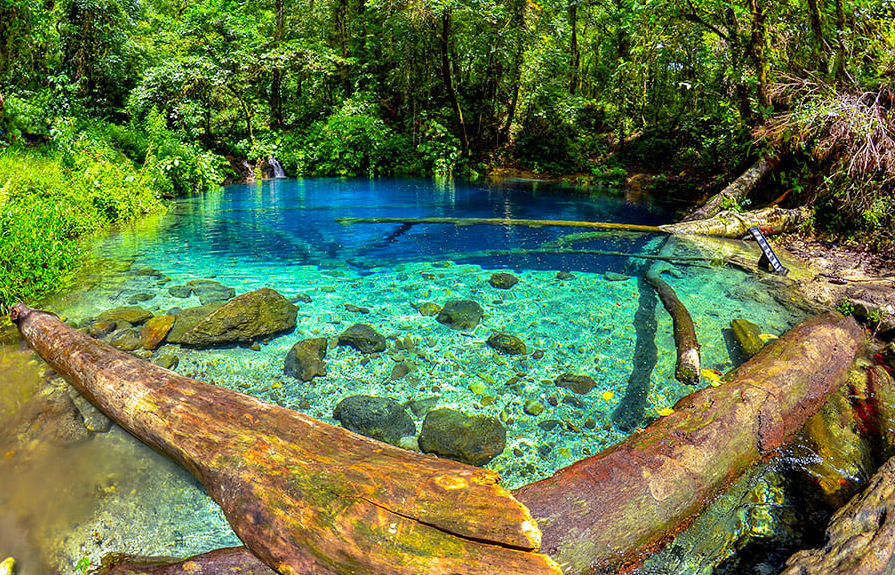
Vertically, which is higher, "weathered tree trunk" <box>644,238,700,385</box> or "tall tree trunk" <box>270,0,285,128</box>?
"tall tree trunk" <box>270,0,285,128</box>

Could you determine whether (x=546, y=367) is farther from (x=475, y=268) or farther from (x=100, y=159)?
(x=100, y=159)

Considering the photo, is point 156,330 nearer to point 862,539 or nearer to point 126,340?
point 126,340

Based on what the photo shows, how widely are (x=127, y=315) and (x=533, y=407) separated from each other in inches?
181

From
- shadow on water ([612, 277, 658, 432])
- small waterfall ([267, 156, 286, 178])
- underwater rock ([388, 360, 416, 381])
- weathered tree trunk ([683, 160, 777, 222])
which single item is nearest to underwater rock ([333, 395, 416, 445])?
underwater rock ([388, 360, 416, 381])

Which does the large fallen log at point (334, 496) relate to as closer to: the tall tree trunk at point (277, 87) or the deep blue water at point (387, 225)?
the deep blue water at point (387, 225)

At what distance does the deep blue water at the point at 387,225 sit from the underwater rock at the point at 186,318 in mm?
2352

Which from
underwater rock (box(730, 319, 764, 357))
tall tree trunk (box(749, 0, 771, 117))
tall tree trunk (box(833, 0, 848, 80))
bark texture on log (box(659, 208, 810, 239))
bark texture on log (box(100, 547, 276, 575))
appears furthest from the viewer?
tall tree trunk (box(749, 0, 771, 117))

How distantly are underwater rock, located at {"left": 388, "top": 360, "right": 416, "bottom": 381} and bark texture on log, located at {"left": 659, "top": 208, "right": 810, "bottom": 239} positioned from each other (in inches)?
247

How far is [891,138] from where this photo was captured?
6.91 m

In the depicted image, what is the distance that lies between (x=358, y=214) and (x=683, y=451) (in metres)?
10.7

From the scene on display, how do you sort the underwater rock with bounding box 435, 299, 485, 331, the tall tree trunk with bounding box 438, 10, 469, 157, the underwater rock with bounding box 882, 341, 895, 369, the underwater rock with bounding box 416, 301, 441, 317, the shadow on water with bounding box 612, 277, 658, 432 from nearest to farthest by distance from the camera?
the shadow on water with bounding box 612, 277, 658, 432, the underwater rock with bounding box 882, 341, 895, 369, the underwater rock with bounding box 435, 299, 485, 331, the underwater rock with bounding box 416, 301, 441, 317, the tall tree trunk with bounding box 438, 10, 469, 157

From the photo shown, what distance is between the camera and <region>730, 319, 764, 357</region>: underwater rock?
4164 millimetres

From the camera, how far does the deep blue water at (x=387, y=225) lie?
7.74m

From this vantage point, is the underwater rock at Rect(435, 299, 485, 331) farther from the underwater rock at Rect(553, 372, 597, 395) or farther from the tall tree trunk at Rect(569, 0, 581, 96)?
the tall tree trunk at Rect(569, 0, 581, 96)
